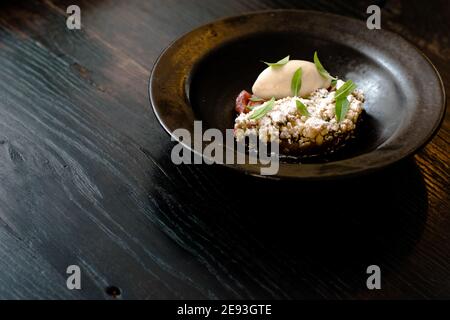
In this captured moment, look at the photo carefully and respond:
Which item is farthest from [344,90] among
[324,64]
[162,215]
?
[162,215]

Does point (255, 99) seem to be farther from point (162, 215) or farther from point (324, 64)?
point (162, 215)

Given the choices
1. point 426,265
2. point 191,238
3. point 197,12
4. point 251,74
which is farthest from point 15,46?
point 426,265

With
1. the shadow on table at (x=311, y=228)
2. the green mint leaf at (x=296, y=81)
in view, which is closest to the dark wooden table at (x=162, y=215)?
the shadow on table at (x=311, y=228)

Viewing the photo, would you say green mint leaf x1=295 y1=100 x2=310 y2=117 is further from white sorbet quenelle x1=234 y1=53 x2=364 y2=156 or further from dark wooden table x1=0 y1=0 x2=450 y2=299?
dark wooden table x1=0 y1=0 x2=450 y2=299

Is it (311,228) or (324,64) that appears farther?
(324,64)

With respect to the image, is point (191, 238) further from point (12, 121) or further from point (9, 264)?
point (12, 121)

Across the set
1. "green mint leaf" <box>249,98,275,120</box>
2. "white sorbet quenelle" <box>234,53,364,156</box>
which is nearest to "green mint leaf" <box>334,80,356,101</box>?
"white sorbet quenelle" <box>234,53,364,156</box>

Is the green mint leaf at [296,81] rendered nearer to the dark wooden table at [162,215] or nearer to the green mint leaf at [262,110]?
the green mint leaf at [262,110]
